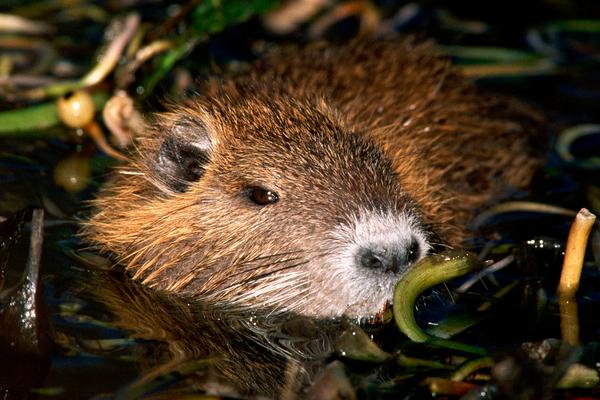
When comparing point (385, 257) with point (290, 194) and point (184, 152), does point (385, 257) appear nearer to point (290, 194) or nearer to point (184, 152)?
point (290, 194)

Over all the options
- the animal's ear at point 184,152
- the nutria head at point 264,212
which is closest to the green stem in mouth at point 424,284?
the nutria head at point 264,212

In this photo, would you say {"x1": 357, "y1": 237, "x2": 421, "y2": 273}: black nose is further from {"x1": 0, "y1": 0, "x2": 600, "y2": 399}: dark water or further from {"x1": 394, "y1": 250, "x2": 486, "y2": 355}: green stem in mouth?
{"x1": 0, "y1": 0, "x2": 600, "y2": 399}: dark water

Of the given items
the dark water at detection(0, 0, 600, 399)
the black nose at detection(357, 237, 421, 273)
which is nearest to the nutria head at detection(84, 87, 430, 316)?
the black nose at detection(357, 237, 421, 273)

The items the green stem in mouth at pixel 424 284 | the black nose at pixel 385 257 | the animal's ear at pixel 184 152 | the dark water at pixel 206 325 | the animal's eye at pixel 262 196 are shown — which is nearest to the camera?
the dark water at pixel 206 325

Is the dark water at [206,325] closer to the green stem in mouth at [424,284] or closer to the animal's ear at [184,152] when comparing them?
the green stem in mouth at [424,284]

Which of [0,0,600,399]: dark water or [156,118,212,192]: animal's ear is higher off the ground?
[156,118,212,192]: animal's ear

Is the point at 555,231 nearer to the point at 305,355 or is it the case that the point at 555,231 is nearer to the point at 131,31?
the point at 305,355

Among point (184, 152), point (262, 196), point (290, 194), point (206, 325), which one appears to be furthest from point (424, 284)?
point (184, 152)
